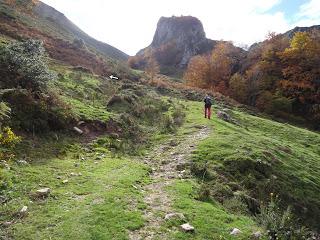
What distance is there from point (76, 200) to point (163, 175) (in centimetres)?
577

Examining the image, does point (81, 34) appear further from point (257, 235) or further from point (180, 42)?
point (257, 235)

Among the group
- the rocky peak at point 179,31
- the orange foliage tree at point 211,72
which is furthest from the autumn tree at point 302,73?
the rocky peak at point 179,31

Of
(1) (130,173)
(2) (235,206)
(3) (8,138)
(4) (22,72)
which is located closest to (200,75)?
(4) (22,72)

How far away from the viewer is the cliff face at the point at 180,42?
5955 inches

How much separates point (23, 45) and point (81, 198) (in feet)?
50.8

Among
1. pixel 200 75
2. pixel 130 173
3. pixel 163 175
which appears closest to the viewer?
pixel 130 173

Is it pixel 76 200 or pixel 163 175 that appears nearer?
pixel 76 200

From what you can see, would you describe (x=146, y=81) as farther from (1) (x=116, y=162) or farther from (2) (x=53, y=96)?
(1) (x=116, y=162)

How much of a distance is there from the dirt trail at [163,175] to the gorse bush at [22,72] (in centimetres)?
778

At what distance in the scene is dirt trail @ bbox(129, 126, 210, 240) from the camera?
36.1ft

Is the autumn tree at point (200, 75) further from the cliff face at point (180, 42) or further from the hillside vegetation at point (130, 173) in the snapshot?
the cliff face at point (180, 42)

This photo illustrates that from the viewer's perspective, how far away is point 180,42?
159875 mm

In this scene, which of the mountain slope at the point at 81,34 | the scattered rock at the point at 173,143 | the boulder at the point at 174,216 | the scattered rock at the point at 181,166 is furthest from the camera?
the mountain slope at the point at 81,34

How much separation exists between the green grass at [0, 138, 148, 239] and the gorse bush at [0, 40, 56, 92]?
576cm
